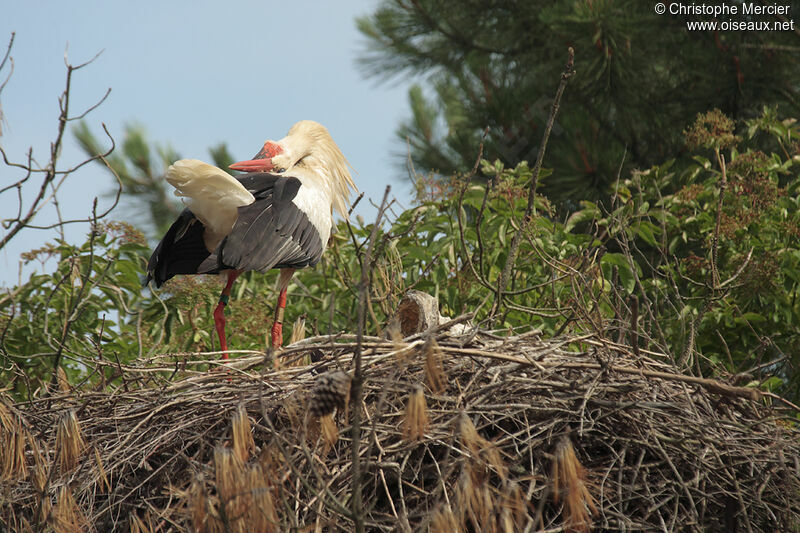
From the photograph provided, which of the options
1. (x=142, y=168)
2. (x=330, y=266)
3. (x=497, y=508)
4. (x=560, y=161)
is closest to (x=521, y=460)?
(x=497, y=508)

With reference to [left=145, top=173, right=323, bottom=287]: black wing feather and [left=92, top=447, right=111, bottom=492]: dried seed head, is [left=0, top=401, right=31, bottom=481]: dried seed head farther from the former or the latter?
[left=145, top=173, right=323, bottom=287]: black wing feather

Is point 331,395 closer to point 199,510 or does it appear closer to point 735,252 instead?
point 199,510

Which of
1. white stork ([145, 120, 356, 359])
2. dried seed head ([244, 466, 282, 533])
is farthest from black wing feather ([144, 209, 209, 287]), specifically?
dried seed head ([244, 466, 282, 533])

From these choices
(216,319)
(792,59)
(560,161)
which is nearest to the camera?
(216,319)

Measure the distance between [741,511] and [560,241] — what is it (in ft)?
7.25

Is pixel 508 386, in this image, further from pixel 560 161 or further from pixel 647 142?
pixel 647 142

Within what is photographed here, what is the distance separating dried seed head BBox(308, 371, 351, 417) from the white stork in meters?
1.79

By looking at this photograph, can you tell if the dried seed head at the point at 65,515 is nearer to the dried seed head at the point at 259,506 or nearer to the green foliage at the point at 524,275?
the dried seed head at the point at 259,506

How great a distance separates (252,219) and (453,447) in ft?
6.99

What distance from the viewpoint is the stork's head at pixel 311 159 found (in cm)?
509

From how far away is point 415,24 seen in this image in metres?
9.39

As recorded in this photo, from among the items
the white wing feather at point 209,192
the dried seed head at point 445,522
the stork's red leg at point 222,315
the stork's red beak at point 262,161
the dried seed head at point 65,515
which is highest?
the stork's red beak at point 262,161

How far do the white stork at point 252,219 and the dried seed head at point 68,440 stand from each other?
1.27 meters

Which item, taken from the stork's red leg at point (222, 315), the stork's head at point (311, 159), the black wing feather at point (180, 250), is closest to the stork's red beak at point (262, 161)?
the stork's head at point (311, 159)
